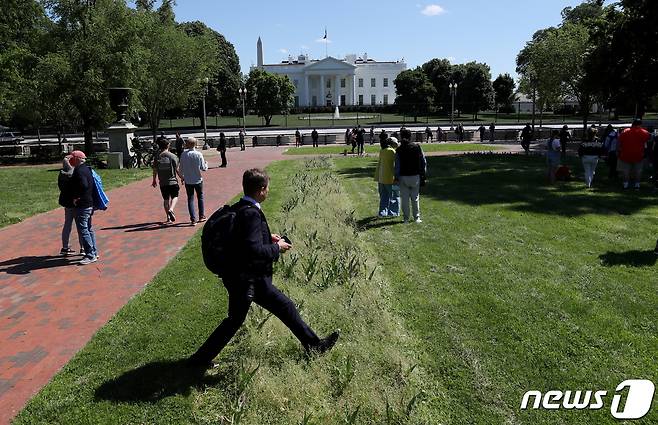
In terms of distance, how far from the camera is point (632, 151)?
1209cm

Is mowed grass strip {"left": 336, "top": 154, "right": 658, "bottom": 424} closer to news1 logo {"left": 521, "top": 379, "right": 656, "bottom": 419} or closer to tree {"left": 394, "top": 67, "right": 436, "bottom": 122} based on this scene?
news1 logo {"left": 521, "top": 379, "right": 656, "bottom": 419}

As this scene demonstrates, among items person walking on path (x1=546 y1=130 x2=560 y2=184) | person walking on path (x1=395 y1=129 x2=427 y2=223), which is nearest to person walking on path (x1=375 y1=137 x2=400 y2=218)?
person walking on path (x1=395 y1=129 x2=427 y2=223)

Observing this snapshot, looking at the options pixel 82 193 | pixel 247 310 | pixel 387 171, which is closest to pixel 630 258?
pixel 387 171

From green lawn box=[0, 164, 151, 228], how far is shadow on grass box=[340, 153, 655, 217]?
783cm

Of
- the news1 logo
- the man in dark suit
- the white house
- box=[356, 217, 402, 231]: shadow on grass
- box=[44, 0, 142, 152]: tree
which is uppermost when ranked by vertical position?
the white house

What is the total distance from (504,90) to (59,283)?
80993 mm

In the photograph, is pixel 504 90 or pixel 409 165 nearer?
pixel 409 165

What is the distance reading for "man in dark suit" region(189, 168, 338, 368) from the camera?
148 inches

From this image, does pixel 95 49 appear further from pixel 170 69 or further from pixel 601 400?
pixel 601 400

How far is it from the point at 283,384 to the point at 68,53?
79.5 feet

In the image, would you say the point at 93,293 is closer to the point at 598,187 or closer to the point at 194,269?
the point at 194,269

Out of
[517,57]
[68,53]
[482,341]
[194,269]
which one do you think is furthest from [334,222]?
[517,57]

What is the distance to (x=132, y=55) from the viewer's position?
78.0ft

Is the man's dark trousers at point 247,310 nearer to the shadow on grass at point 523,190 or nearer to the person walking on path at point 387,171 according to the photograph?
the person walking on path at point 387,171
